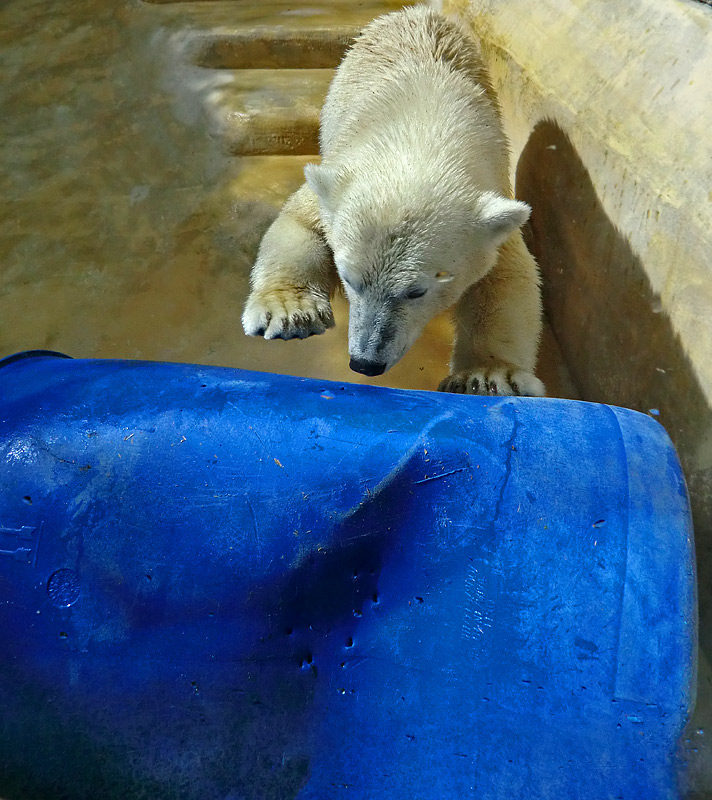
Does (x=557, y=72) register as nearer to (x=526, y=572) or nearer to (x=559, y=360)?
(x=559, y=360)

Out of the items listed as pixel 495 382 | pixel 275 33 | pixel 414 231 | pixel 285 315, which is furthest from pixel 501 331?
pixel 275 33

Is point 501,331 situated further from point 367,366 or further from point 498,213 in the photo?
point 367,366

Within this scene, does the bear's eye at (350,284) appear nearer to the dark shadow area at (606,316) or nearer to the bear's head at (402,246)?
the bear's head at (402,246)

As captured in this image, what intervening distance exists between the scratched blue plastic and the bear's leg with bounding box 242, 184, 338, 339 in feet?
2.86

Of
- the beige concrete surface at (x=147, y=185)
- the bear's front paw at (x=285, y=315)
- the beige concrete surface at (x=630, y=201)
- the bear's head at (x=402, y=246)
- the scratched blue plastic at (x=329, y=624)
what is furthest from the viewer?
the beige concrete surface at (x=147, y=185)

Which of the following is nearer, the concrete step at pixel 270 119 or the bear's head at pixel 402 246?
the bear's head at pixel 402 246

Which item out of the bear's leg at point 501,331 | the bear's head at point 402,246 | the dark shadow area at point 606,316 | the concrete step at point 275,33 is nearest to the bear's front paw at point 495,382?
the bear's leg at point 501,331

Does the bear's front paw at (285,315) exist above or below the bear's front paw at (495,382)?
below

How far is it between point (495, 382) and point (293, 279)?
0.78 meters

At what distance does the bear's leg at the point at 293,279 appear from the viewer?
6.59 ft

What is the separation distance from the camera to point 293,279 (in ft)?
7.34

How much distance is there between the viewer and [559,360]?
2.47m

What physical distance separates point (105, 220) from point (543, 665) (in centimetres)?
288

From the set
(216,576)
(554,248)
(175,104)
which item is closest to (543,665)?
(216,576)
